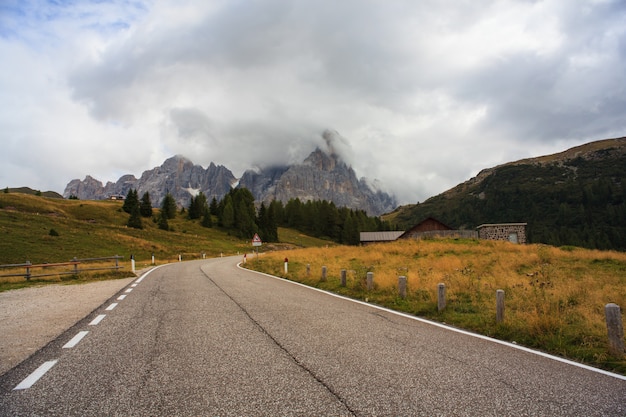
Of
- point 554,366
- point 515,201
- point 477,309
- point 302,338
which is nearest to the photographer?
point 554,366

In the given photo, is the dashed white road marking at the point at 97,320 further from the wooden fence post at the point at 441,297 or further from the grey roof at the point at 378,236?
the grey roof at the point at 378,236

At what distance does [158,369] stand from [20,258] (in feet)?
137

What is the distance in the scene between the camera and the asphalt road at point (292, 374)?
3.80 meters

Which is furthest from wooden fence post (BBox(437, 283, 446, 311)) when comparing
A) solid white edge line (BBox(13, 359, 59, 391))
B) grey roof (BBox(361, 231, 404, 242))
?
grey roof (BBox(361, 231, 404, 242))

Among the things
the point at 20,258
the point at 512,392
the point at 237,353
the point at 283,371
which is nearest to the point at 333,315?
the point at 237,353

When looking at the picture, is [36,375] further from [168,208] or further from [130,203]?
[168,208]

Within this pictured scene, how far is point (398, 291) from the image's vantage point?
12875 millimetres

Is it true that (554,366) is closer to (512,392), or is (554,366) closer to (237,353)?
(512,392)

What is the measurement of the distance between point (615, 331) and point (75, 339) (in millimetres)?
9595

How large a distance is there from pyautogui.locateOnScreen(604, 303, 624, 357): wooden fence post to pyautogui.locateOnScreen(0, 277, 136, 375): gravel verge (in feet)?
30.8

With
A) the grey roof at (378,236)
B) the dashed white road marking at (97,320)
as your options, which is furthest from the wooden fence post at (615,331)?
the grey roof at (378,236)

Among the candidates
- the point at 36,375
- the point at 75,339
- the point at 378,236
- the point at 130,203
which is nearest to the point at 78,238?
the point at 130,203

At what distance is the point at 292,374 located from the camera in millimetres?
4723

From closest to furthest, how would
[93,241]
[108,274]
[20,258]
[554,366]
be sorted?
[554,366], [108,274], [20,258], [93,241]
